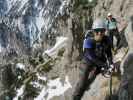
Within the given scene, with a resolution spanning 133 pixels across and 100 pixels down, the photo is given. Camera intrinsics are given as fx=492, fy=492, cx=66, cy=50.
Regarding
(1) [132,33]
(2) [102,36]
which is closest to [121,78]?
(2) [102,36]

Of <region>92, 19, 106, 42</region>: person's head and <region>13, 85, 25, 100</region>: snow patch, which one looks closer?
<region>92, 19, 106, 42</region>: person's head

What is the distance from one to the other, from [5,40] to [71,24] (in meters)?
45.1

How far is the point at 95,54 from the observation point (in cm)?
1147

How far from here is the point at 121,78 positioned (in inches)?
508

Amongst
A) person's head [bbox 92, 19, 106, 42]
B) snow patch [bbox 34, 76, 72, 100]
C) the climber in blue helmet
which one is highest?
person's head [bbox 92, 19, 106, 42]

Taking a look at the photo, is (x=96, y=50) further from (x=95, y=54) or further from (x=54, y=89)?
(x=54, y=89)

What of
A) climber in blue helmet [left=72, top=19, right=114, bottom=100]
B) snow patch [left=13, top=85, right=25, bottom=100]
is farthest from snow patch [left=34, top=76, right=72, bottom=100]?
climber in blue helmet [left=72, top=19, right=114, bottom=100]

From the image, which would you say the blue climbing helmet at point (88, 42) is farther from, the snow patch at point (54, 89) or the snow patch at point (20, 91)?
the snow patch at point (20, 91)

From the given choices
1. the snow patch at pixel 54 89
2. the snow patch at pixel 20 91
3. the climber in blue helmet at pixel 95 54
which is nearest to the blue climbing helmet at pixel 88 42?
the climber in blue helmet at pixel 95 54

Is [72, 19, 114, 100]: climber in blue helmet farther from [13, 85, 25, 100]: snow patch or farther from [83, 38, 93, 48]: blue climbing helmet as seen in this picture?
[13, 85, 25, 100]: snow patch

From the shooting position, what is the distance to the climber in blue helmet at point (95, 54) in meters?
11.4

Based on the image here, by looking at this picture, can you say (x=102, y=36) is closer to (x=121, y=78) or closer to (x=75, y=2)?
(x=121, y=78)

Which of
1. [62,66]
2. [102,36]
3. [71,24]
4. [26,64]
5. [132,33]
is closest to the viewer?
[102,36]

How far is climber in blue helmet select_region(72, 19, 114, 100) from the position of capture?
11.4 m
